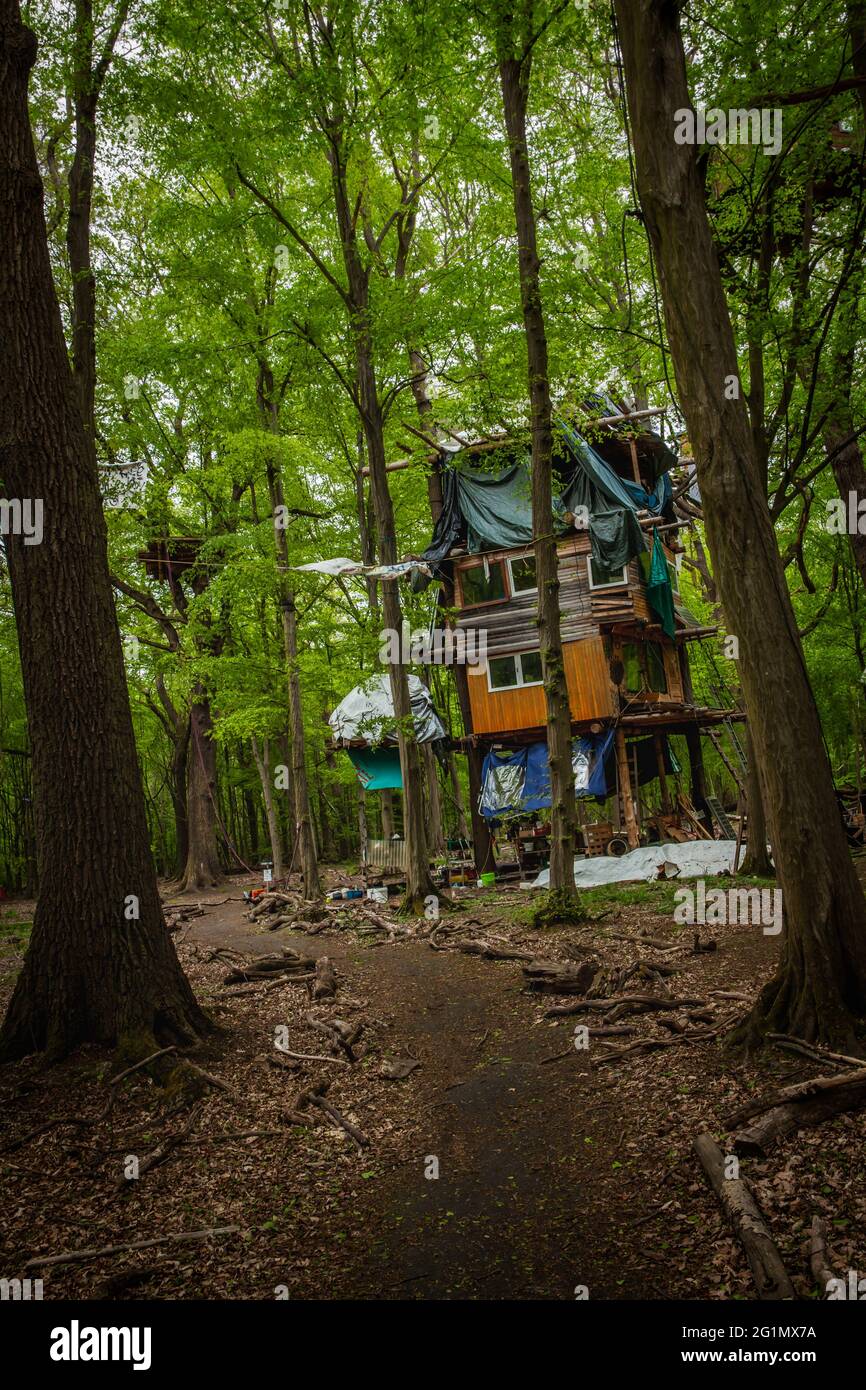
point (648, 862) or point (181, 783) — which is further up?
point (181, 783)

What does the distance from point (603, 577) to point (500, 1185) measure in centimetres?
1835

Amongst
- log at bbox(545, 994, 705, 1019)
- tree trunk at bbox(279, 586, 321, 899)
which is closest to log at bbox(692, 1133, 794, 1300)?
log at bbox(545, 994, 705, 1019)

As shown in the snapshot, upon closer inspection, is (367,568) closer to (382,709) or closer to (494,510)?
(494,510)

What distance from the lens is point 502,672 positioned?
2289 centimetres

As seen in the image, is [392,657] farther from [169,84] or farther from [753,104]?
[753,104]

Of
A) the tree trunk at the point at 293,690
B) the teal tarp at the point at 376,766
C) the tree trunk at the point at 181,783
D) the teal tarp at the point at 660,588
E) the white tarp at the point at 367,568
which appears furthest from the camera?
the tree trunk at the point at 181,783

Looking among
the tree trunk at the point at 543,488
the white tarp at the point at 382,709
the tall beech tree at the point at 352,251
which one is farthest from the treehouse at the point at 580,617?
the tree trunk at the point at 543,488

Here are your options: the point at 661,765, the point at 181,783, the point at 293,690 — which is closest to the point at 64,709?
the point at 293,690

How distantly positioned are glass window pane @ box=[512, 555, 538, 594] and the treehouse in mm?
39

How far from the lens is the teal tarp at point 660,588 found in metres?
22.6

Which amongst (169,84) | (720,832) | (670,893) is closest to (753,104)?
(169,84)

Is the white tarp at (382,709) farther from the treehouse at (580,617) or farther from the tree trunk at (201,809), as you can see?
the tree trunk at (201,809)

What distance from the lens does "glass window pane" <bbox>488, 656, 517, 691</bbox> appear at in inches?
896
